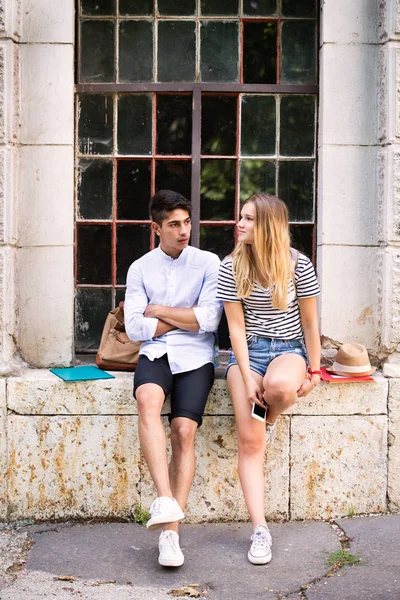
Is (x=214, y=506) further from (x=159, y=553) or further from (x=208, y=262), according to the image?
(x=208, y=262)

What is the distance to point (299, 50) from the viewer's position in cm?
524

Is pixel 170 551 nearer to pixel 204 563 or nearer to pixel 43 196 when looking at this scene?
pixel 204 563

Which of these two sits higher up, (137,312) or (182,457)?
(137,312)

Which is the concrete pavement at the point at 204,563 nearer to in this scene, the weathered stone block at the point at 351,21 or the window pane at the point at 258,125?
the window pane at the point at 258,125

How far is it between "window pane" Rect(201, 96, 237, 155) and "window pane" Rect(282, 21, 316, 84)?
0.46 metres

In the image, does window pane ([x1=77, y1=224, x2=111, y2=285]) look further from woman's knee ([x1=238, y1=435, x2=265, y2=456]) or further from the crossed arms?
woman's knee ([x1=238, y1=435, x2=265, y2=456])

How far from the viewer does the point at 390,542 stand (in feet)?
14.0

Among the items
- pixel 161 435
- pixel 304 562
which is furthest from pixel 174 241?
pixel 304 562

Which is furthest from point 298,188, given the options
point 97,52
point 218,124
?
point 97,52

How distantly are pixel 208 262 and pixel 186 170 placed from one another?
3.16ft

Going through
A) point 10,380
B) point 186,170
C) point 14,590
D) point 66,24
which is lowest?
point 14,590

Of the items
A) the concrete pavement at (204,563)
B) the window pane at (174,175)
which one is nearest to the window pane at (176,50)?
the window pane at (174,175)

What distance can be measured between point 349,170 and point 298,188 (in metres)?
0.44

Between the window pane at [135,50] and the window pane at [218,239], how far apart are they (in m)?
1.16
